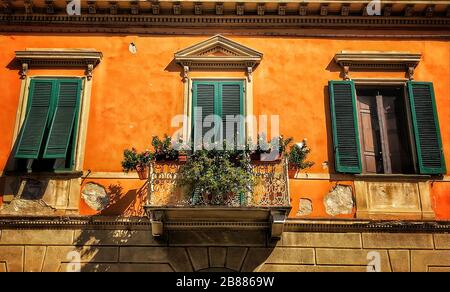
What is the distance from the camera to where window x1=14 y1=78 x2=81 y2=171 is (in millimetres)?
9781

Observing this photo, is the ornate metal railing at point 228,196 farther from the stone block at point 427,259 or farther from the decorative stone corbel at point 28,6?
the decorative stone corbel at point 28,6

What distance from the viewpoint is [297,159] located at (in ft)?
32.2

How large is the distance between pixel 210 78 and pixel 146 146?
1.86m

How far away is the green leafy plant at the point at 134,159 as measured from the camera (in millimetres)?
9641

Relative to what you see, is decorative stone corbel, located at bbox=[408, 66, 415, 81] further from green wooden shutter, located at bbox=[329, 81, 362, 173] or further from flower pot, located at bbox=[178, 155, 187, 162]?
flower pot, located at bbox=[178, 155, 187, 162]

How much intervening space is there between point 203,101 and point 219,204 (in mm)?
2370

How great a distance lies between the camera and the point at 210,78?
1062 cm

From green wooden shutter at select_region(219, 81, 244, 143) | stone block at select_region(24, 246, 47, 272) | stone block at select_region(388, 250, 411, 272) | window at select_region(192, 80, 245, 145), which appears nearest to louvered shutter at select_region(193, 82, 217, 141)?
window at select_region(192, 80, 245, 145)

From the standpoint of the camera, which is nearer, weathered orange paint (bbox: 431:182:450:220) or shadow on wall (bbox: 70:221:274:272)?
shadow on wall (bbox: 70:221:274:272)

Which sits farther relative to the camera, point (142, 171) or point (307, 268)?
point (142, 171)

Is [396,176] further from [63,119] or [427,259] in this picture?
[63,119]

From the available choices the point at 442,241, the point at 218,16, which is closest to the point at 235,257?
the point at 442,241
